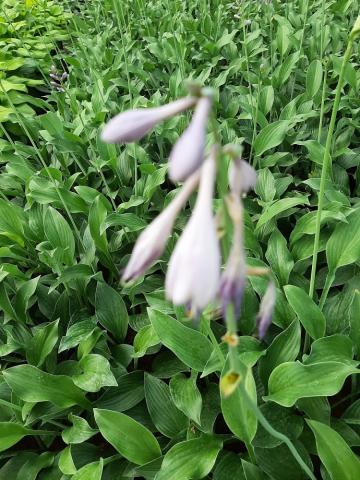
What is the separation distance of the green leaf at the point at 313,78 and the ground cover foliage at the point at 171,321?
0.6 inches

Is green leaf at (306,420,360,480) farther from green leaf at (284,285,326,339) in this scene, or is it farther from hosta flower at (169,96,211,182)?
hosta flower at (169,96,211,182)

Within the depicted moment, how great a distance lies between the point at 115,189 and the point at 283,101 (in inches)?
59.5

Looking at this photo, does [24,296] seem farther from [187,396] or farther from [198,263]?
[198,263]

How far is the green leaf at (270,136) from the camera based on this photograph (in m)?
2.86

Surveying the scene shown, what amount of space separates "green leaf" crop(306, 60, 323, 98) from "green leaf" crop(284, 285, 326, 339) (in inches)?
82.0

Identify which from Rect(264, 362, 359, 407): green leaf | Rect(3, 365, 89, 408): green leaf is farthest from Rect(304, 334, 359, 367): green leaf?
Rect(3, 365, 89, 408): green leaf

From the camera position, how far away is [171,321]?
1.76 metres

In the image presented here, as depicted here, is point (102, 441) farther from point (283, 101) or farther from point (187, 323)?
point (283, 101)

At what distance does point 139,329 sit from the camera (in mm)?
2275

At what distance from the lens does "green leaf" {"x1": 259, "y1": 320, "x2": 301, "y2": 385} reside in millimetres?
1768

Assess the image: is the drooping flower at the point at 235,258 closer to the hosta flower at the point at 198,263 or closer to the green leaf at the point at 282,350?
the hosta flower at the point at 198,263

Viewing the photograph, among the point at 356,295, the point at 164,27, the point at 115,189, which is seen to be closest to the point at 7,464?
the point at 356,295

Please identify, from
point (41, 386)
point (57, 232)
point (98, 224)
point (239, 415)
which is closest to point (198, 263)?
point (239, 415)

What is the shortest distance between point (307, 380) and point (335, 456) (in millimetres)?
238
